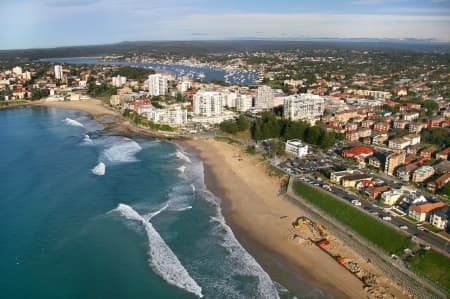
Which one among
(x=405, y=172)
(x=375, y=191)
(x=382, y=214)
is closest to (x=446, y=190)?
(x=405, y=172)

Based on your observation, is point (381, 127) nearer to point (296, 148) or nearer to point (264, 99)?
point (296, 148)

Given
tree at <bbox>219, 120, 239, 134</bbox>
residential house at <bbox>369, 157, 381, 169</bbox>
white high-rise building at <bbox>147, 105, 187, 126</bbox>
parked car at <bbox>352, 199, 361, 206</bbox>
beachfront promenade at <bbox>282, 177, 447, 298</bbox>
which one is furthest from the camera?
white high-rise building at <bbox>147, 105, 187, 126</bbox>

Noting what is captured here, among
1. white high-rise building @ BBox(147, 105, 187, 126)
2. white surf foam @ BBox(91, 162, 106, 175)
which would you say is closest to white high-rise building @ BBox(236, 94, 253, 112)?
white high-rise building @ BBox(147, 105, 187, 126)

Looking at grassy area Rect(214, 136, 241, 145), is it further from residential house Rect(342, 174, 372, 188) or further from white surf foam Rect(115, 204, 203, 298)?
white surf foam Rect(115, 204, 203, 298)

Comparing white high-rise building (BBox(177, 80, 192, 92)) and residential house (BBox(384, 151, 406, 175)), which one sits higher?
white high-rise building (BBox(177, 80, 192, 92))

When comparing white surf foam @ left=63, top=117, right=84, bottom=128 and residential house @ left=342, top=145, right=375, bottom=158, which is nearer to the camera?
residential house @ left=342, top=145, right=375, bottom=158

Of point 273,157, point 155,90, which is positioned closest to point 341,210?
point 273,157
